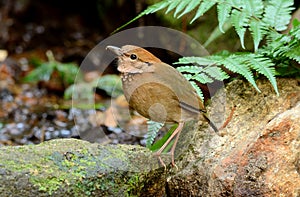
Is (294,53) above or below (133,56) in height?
below

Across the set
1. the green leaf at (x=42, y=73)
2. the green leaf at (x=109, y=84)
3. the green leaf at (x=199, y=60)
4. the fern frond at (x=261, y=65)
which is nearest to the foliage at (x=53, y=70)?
the green leaf at (x=42, y=73)

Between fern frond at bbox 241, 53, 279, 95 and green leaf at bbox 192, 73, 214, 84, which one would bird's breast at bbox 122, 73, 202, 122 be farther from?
fern frond at bbox 241, 53, 279, 95

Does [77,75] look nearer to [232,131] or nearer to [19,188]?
[232,131]

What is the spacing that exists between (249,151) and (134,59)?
0.87 meters

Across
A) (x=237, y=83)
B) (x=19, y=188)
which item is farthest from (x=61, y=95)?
(x=19, y=188)

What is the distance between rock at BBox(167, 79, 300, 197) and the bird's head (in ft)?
2.24

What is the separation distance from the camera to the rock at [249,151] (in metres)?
2.93

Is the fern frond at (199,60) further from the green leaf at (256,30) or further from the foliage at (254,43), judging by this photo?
the green leaf at (256,30)

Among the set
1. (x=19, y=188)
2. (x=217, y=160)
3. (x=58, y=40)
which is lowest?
(x=58, y=40)

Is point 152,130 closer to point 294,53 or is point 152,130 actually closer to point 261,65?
point 261,65

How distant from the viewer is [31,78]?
6.41 meters

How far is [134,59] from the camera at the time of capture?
9.99ft

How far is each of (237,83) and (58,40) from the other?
491cm

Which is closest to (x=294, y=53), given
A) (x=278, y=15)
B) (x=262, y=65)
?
(x=262, y=65)
